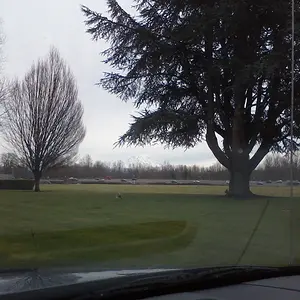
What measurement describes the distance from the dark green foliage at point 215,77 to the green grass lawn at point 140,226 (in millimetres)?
1044

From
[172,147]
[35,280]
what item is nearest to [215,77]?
[172,147]

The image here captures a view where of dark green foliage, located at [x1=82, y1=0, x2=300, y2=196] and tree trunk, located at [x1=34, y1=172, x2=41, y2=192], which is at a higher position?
dark green foliage, located at [x1=82, y1=0, x2=300, y2=196]

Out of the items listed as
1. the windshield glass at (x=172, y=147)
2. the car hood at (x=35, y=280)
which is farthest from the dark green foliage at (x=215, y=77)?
the car hood at (x=35, y=280)

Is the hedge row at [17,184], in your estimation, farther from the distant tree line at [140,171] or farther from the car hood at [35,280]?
the car hood at [35,280]

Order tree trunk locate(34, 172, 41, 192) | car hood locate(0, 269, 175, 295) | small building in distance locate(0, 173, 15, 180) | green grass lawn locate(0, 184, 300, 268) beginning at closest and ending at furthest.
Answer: car hood locate(0, 269, 175, 295) < green grass lawn locate(0, 184, 300, 268) < small building in distance locate(0, 173, 15, 180) < tree trunk locate(34, 172, 41, 192)

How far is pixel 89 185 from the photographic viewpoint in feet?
27.3

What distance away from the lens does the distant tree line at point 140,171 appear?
8328 mm

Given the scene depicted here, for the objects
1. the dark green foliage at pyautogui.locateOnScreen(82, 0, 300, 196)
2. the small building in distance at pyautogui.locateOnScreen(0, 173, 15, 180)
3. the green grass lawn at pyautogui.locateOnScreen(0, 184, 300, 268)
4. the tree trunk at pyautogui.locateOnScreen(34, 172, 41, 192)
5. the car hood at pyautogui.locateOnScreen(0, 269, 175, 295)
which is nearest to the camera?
the car hood at pyautogui.locateOnScreen(0, 269, 175, 295)

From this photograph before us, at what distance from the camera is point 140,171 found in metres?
8.41

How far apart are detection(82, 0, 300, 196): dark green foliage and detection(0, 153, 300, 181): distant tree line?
1.24 ft

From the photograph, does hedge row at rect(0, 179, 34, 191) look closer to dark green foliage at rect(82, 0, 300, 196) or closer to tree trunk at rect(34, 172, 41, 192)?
tree trunk at rect(34, 172, 41, 192)

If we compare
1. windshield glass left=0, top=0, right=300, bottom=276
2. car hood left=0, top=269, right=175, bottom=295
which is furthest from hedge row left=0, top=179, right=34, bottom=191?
car hood left=0, top=269, right=175, bottom=295

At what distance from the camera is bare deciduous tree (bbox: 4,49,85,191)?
8.32 metres

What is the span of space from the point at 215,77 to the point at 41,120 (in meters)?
3.25
